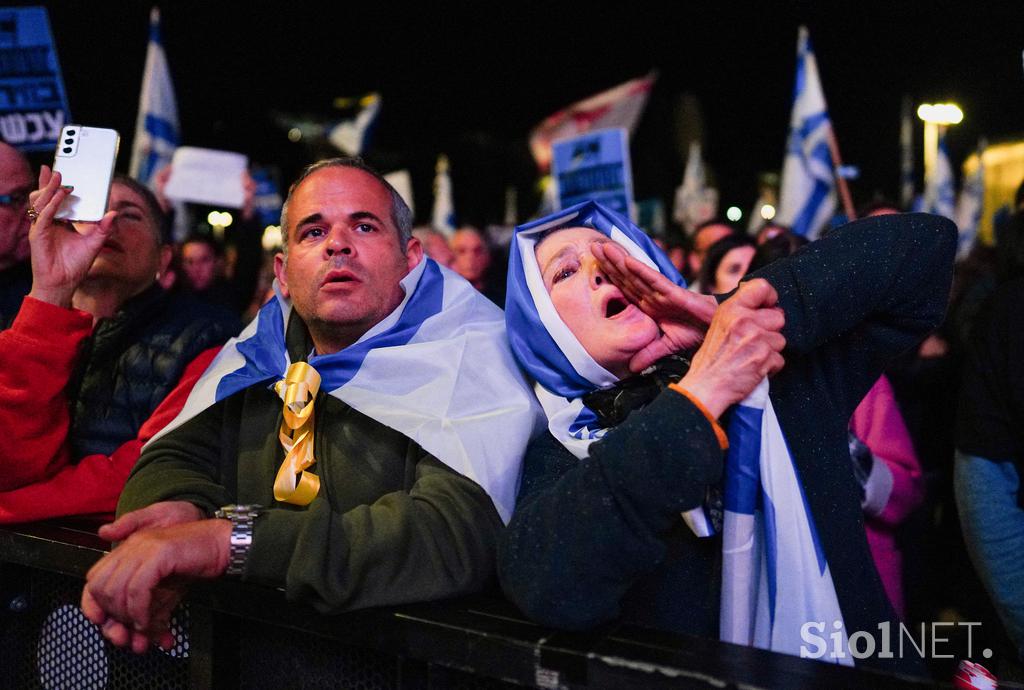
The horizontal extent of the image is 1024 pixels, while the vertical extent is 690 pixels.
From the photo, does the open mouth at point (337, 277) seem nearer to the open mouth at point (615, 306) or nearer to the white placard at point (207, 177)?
the open mouth at point (615, 306)

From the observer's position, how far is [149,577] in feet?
4.78

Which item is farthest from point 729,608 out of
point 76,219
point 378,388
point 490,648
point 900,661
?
point 76,219

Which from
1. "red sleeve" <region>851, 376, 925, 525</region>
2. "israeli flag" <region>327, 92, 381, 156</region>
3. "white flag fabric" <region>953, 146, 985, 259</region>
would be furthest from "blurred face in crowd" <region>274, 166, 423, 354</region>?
"white flag fabric" <region>953, 146, 985, 259</region>

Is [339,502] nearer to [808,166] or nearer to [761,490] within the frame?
[761,490]

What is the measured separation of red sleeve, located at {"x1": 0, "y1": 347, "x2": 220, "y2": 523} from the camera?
2.22 metres

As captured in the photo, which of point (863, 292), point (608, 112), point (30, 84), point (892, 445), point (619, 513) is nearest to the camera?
point (619, 513)

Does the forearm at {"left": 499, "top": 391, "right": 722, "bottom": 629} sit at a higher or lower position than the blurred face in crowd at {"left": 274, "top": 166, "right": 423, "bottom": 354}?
lower

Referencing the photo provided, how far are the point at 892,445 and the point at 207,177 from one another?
4.65 metres

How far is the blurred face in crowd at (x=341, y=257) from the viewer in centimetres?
227

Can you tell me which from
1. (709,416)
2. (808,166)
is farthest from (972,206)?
(709,416)

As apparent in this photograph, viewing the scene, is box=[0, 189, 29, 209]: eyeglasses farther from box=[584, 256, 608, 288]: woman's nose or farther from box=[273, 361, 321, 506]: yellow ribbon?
box=[584, 256, 608, 288]: woman's nose

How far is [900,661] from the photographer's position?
1.63 metres

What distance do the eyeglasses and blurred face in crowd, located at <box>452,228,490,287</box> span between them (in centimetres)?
362

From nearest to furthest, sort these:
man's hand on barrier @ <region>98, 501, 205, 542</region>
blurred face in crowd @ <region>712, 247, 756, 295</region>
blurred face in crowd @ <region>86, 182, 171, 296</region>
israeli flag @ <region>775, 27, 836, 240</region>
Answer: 1. man's hand on barrier @ <region>98, 501, 205, 542</region>
2. blurred face in crowd @ <region>86, 182, 171, 296</region>
3. blurred face in crowd @ <region>712, 247, 756, 295</region>
4. israeli flag @ <region>775, 27, 836, 240</region>
